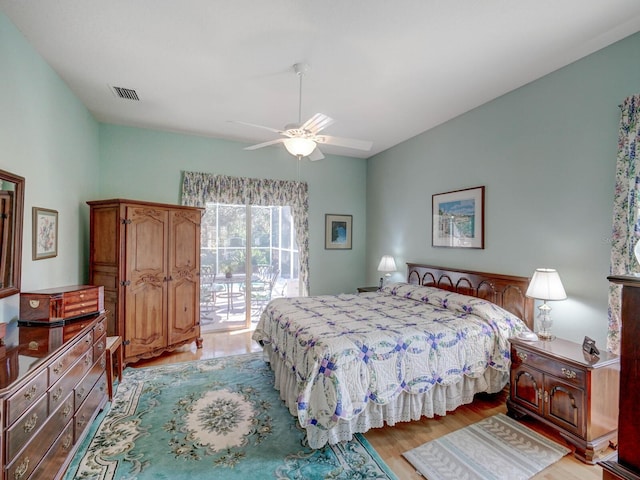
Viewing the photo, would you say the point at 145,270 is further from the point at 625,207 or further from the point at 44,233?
the point at 625,207

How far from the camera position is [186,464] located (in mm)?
2061

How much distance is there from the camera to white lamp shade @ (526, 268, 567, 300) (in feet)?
8.39

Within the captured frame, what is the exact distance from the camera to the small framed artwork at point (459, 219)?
3.65 m

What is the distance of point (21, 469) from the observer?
1400 millimetres

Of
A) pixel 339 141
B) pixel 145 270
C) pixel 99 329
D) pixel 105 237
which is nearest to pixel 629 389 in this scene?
pixel 339 141

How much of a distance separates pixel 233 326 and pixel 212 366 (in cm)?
148

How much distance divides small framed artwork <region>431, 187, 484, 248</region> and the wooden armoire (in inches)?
128

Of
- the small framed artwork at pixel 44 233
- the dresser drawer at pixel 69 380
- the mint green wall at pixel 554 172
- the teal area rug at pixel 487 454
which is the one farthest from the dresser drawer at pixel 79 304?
the mint green wall at pixel 554 172

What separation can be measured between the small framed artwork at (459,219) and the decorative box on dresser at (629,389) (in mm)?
2884

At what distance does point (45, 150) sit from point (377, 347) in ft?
10.5

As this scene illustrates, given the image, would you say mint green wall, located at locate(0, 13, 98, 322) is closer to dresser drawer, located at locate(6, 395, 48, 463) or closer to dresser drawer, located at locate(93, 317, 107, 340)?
dresser drawer, located at locate(93, 317, 107, 340)

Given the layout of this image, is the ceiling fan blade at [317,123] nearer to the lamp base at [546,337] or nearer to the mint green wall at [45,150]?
the mint green wall at [45,150]

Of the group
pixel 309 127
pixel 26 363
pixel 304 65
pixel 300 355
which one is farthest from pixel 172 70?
pixel 300 355

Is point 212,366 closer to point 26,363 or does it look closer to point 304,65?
point 26,363
